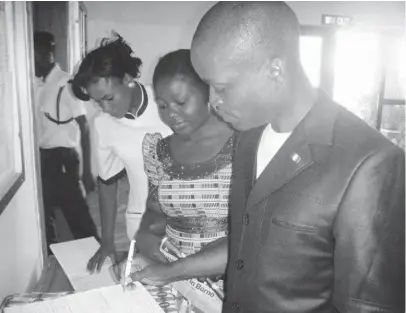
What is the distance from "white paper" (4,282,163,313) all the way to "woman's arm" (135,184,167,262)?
0.37 meters

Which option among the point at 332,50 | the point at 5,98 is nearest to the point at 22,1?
the point at 5,98

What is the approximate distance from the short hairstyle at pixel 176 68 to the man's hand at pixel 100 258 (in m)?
0.57

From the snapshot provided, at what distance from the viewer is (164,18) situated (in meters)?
4.59

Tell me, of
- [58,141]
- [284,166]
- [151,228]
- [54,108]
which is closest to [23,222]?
[151,228]

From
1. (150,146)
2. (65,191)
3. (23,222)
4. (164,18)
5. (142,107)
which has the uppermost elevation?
(164,18)

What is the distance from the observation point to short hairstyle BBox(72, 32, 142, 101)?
1.50m

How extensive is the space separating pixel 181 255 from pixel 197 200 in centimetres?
17

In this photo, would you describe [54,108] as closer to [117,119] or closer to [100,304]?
[117,119]

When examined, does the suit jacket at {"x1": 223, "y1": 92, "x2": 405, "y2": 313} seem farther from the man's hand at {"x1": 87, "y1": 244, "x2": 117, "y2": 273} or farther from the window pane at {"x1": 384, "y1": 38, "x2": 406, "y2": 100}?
the window pane at {"x1": 384, "y1": 38, "x2": 406, "y2": 100}

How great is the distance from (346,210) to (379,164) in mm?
86

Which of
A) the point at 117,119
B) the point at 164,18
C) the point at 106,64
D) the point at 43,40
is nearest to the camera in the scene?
the point at 106,64

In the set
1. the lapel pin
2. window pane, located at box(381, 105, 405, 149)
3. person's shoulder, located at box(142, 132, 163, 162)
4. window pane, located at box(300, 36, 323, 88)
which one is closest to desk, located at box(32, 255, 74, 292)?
person's shoulder, located at box(142, 132, 163, 162)

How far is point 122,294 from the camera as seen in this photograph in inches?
34.9

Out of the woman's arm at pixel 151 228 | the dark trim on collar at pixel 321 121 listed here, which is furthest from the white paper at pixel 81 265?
the dark trim on collar at pixel 321 121
